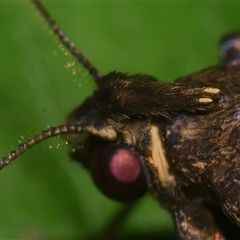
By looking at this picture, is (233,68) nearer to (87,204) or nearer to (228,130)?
(228,130)

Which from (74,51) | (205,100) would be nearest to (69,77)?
(74,51)

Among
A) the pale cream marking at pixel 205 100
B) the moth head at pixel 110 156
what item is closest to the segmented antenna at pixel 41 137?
the moth head at pixel 110 156

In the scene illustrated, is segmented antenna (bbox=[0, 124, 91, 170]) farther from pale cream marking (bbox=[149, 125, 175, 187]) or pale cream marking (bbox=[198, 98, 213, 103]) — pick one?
pale cream marking (bbox=[198, 98, 213, 103])

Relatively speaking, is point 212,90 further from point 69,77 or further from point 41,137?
point 69,77

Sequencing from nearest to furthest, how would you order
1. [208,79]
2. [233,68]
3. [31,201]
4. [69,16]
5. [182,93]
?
[182,93] → [208,79] → [233,68] → [31,201] → [69,16]

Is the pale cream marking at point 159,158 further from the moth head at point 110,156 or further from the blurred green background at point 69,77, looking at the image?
the blurred green background at point 69,77

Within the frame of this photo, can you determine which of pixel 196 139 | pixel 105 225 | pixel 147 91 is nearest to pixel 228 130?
pixel 196 139
